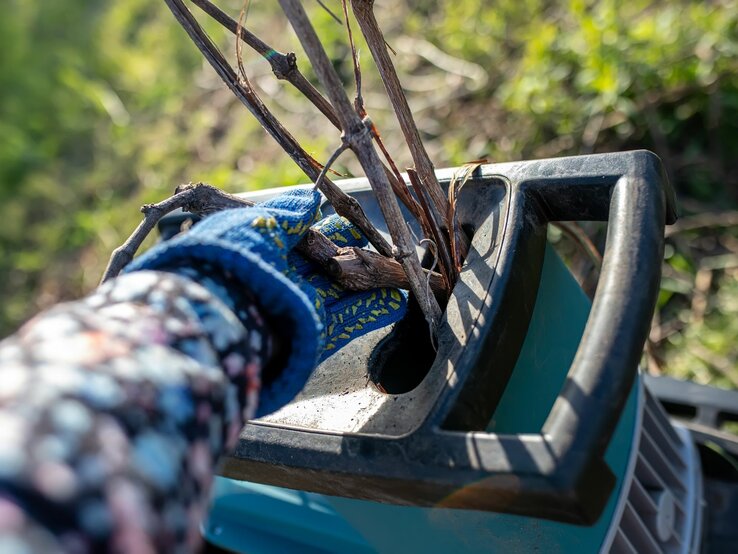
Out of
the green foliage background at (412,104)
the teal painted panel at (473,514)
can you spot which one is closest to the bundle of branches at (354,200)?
the teal painted panel at (473,514)

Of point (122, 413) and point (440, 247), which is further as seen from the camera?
point (440, 247)

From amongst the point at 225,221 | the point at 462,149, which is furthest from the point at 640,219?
the point at 462,149

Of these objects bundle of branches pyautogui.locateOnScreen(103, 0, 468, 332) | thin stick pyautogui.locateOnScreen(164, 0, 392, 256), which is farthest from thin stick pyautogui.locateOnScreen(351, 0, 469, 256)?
thin stick pyautogui.locateOnScreen(164, 0, 392, 256)

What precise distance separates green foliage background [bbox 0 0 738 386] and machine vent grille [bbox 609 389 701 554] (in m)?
0.67

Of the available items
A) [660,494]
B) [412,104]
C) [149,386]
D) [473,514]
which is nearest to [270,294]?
[149,386]

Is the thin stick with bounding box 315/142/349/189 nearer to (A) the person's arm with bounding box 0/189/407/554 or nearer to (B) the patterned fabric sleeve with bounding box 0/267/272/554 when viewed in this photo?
(A) the person's arm with bounding box 0/189/407/554

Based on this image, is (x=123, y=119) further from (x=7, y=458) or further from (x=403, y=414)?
(x=7, y=458)

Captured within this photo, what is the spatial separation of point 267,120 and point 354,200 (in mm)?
154

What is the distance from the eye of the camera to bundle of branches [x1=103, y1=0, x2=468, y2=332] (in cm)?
85

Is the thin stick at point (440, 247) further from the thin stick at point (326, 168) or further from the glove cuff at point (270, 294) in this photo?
the glove cuff at point (270, 294)

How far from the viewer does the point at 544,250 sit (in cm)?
99

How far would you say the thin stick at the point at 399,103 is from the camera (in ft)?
2.89

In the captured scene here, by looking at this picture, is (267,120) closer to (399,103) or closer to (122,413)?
(399,103)

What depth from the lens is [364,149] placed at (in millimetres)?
796
